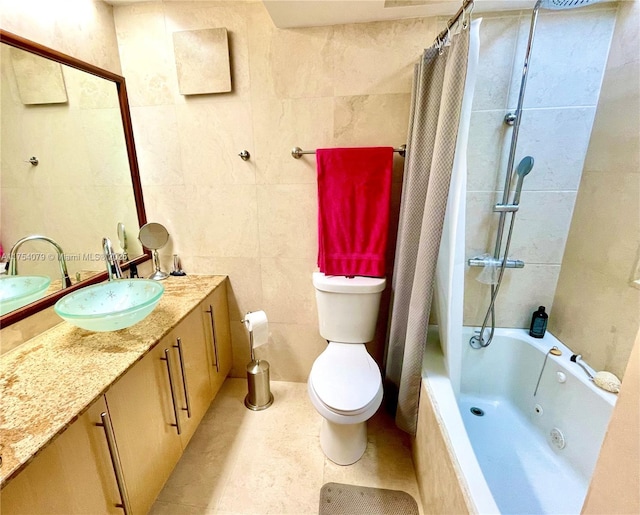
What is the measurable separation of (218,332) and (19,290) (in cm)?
89

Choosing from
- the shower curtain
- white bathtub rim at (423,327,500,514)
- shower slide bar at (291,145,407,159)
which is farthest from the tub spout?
shower slide bar at (291,145,407,159)

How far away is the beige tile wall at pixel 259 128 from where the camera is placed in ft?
4.68

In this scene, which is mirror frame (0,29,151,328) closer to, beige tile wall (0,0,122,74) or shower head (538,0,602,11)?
beige tile wall (0,0,122,74)

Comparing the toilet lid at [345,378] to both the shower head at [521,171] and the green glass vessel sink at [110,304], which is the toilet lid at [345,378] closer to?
the green glass vessel sink at [110,304]

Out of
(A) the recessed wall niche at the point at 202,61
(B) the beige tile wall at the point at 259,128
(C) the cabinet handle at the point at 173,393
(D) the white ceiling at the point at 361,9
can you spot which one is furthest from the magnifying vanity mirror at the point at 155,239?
(D) the white ceiling at the point at 361,9

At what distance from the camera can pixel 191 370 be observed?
144cm

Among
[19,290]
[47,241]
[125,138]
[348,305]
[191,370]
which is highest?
[125,138]

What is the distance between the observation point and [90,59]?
1.38 metres

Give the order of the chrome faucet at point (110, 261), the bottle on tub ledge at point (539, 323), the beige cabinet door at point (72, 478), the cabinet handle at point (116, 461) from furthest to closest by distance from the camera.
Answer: the bottle on tub ledge at point (539, 323) → the chrome faucet at point (110, 261) → the cabinet handle at point (116, 461) → the beige cabinet door at point (72, 478)

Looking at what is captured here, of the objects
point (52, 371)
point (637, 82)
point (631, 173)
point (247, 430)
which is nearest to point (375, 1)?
point (637, 82)

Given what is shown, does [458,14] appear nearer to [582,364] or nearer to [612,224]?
[612,224]

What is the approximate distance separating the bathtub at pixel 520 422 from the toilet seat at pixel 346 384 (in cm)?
26

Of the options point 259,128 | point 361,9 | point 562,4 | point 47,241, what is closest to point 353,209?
point 259,128

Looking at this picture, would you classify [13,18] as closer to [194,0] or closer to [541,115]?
[194,0]
